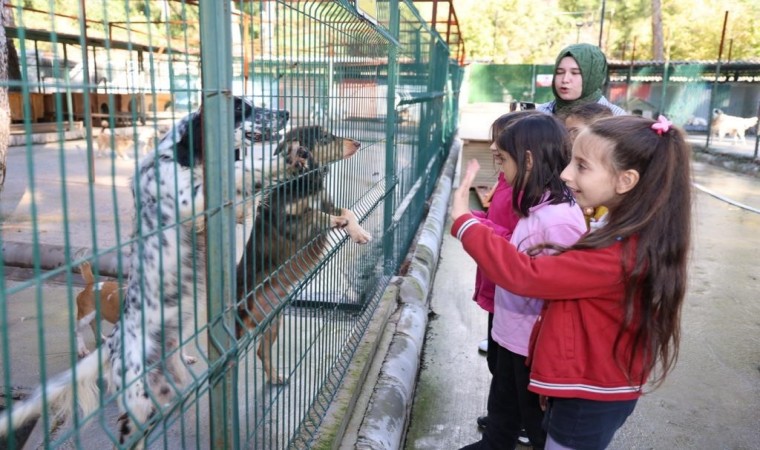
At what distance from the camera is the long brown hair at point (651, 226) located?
201cm

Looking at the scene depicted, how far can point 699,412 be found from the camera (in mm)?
3828

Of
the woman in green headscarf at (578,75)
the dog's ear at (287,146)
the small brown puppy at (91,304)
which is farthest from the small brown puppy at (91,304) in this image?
the woman in green headscarf at (578,75)

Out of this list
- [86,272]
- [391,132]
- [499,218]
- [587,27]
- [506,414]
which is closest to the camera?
[506,414]

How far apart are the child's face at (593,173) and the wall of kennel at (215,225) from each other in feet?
3.48

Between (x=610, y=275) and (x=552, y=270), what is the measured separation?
0.19 metres

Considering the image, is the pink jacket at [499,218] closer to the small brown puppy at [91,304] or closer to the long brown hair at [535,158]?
the long brown hair at [535,158]

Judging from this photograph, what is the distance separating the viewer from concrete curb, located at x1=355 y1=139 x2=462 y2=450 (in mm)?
3104

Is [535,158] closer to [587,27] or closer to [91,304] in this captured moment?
[91,304]

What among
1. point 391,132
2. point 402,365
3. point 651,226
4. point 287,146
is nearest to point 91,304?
point 402,365

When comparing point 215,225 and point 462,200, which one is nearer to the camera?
point 215,225

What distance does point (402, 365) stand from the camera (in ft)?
12.7

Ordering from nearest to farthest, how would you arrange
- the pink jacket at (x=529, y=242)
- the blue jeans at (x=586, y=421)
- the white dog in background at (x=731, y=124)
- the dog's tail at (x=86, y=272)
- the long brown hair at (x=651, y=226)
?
the long brown hair at (x=651, y=226)
the blue jeans at (x=586, y=421)
the pink jacket at (x=529, y=242)
the dog's tail at (x=86, y=272)
the white dog in background at (x=731, y=124)

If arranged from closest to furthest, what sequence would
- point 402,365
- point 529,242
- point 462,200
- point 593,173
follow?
point 593,173 → point 462,200 → point 529,242 → point 402,365

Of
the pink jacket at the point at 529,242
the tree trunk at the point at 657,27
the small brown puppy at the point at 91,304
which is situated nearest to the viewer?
the pink jacket at the point at 529,242
